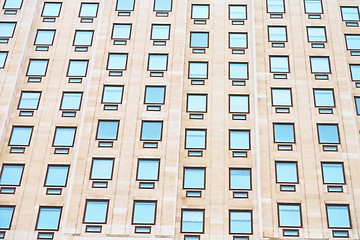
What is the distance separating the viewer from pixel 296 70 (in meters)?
35.3

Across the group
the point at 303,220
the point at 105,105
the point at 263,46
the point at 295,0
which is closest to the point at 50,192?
the point at 105,105

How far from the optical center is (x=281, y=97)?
112 feet

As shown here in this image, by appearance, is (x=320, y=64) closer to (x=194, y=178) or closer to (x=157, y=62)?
(x=157, y=62)

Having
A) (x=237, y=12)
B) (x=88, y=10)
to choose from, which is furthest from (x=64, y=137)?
(x=237, y=12)

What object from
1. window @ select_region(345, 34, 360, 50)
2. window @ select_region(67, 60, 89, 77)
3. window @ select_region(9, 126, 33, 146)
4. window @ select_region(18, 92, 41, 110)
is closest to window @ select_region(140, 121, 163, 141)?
window @ select_region(67, 60, 89, 77)

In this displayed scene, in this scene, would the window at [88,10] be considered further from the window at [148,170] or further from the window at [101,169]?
the window at [148,170]

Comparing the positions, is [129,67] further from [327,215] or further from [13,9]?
[327,215]

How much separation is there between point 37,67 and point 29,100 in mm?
2891

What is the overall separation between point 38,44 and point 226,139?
16.0 meters

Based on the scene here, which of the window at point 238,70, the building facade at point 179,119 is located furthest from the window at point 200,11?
the window at point 238,70

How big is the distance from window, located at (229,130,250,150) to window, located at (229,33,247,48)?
7246mm

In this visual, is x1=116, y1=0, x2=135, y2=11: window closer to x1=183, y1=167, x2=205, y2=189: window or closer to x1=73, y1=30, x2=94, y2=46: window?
x1=73, y1=30, x2=94, y2=46: window

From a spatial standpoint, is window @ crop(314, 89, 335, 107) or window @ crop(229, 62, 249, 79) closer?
window @ crop(314, 89, 335, 107)

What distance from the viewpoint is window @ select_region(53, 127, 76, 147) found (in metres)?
33.4
